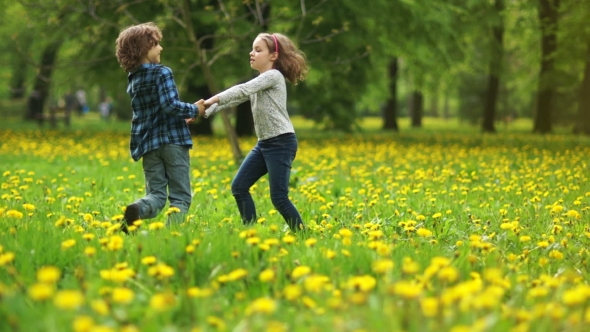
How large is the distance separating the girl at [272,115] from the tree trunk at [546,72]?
16.4 m

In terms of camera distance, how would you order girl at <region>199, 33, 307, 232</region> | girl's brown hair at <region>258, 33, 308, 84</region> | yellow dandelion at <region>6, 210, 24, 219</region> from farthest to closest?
1. girl's brown hair at <region>258, 33, 308, 84</region>
2. girl at <region>199, 33, 307, 232</region>
3. yellow dandelion at <region>6, 210, 24, 219</region>

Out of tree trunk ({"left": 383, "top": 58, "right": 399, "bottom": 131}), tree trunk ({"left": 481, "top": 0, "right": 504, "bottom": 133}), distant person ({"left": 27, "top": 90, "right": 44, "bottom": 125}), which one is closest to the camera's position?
tree trunk ({"left": 481, "top": 0, "right": 504, "bottom": 133})

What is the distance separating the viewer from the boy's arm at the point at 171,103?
15.6 ft

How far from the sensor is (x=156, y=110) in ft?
16.2

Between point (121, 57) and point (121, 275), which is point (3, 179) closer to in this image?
point (121, 57)

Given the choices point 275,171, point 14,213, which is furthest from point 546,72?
point 14,213

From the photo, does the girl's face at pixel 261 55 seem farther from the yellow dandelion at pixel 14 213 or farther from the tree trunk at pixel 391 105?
the tree trunk at pixel 391 105

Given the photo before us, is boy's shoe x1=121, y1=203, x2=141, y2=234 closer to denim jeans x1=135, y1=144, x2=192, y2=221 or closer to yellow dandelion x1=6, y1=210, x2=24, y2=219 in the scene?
denim jeans x1=135, y1=144, x2=192, y2=221

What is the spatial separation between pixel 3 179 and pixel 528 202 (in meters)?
6.03

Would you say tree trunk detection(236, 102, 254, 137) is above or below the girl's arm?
below

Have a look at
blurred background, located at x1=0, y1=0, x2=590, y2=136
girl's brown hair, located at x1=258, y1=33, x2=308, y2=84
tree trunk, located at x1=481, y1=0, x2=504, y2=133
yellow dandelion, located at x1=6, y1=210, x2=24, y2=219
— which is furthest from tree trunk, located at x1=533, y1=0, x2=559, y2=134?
yellow dandelion, located at x1=6, y1=210, x2=24, y2=219

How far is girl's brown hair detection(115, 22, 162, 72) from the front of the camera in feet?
15.7

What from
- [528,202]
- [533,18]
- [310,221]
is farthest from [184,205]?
[533,18]

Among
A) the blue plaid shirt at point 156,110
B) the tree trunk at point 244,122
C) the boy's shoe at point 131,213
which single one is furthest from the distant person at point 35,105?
the boy's shoe at point 131,213
